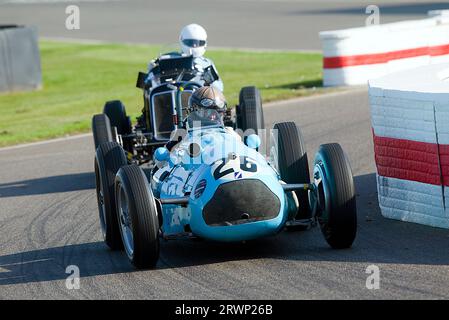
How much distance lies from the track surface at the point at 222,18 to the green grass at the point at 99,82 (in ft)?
6.50

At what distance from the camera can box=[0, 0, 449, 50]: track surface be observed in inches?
1196

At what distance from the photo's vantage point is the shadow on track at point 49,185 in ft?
41.8

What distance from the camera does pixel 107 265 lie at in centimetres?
867

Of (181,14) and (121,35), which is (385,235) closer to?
(121,35)

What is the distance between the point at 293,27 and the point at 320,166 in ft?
77.5

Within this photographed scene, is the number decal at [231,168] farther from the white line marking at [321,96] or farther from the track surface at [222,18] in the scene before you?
the track surface at [222,18]

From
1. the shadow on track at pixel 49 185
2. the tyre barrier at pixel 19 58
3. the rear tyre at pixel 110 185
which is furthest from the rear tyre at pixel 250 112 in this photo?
the tyre barrier at pixel 19 58

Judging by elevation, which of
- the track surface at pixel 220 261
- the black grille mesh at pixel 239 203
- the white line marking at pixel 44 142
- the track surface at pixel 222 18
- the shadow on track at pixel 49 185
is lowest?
the track surface at pixel 220 261

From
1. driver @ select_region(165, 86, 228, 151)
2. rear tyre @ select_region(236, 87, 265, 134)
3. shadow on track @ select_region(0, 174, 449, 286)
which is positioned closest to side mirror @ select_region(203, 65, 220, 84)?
rear tyre @ select_region(236, 87, 265, 134)

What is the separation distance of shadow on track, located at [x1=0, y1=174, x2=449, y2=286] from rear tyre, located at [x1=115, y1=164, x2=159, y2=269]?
0.59ft

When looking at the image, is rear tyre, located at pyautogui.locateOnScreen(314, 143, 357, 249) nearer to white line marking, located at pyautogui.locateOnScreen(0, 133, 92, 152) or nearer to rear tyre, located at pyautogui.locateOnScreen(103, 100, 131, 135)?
rear tyre, located at pyautogui.locateOnScreen(103, 100, 131, 135)

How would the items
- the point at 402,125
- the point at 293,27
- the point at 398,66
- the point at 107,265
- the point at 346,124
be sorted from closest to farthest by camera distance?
the point at 107,265
the point at 402,125
the point at 346,124
the point at 398,66
the point at 293,27

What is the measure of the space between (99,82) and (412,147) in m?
16.0
